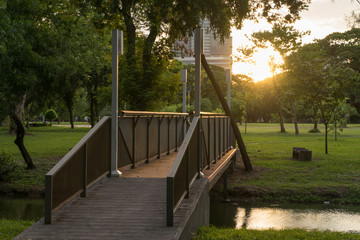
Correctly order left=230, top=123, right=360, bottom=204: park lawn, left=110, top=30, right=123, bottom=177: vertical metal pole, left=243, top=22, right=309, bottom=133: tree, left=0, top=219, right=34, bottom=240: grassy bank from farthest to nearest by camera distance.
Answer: left=243, top=22, right=309, bottom=133: tree → left=230, top=123, right=360, bottom=204: park lawn → left=110, top=30, right=123, bottom=177: vertical metal pole → left=0, top=219, right=34, bottom=240: grassy bank

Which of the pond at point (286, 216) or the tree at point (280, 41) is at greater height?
the tree at point (280, 41)

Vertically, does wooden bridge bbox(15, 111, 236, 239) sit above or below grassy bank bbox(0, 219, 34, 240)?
above

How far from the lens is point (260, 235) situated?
7.98m

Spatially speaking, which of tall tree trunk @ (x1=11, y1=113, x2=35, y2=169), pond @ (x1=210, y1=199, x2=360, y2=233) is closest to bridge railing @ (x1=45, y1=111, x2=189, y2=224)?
pond @ (x1=210, y1=199, x2=360, y2=233)

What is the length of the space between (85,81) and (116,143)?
33798 millimetres

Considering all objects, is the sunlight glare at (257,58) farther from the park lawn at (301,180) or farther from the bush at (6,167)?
the bush at (6,167)

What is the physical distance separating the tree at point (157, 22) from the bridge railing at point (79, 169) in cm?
854

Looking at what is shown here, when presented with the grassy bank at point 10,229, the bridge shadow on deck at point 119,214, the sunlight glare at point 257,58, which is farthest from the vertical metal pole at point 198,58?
the sunlight glare at point 257,58

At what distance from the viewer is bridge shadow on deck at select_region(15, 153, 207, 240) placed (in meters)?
5.84

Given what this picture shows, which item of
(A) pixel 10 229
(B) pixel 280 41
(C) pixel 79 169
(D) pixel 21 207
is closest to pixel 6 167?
(D) pixel 21 207

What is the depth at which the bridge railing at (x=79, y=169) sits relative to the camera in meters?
6.19

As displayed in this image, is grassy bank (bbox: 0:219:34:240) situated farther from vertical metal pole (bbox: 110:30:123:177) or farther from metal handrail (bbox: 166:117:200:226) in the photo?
metal handrail (bbox: 166:117:200:226)

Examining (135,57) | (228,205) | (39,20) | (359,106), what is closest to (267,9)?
(135,57)

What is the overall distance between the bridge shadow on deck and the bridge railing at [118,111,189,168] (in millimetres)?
1099
